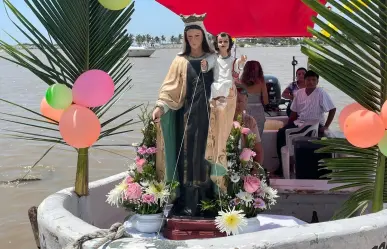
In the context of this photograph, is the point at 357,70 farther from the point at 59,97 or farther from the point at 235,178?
the point at 59,97

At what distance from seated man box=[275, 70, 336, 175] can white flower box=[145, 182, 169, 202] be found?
2.54 metres

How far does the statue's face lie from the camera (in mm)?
3521

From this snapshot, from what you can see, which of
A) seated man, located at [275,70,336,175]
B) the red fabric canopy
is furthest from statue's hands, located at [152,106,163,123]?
seated man, located at [275,70,336,175]

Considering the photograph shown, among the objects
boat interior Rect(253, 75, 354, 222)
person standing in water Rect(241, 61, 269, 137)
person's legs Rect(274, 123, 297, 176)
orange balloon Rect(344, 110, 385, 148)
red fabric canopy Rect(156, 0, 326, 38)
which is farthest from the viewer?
person's legs Rect(274, 123, 297, 176)

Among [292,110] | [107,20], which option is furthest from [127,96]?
[107,20]

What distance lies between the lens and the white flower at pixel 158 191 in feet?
11.8

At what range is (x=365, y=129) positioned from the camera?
10.7 ft

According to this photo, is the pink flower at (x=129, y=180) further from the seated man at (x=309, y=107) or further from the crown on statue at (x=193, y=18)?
the seated man at (x=309, y=107)

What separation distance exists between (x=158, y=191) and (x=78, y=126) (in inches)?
27.8

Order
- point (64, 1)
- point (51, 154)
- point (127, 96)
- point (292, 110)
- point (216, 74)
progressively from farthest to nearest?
point (127, 96) → point (51, 154) → point (292, 110) → point (64, 1) → point (216, 74)

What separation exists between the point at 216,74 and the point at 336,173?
1.11 metres

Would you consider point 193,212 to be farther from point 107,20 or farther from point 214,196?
point 107,20

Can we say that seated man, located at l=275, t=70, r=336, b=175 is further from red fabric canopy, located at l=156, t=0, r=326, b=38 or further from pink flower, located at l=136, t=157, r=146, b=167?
pink flower, located at l=136, t=157, r=146, b=167

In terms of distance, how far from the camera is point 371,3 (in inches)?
141
